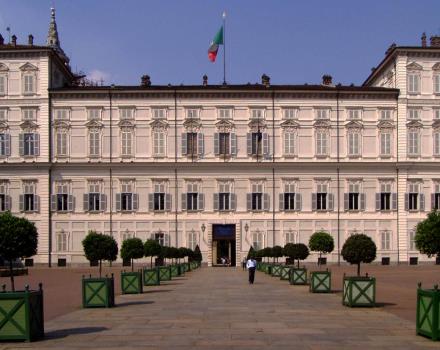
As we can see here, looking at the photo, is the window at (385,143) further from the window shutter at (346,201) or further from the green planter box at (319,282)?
the green planter box at (319,282)

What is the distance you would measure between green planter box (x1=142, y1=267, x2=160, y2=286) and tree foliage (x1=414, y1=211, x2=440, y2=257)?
14.3 metres

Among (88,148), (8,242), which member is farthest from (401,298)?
(88,148)

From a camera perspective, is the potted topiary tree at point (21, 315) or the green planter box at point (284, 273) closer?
the potted topiary tree at point (21, 315)

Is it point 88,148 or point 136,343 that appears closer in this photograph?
point 136,343

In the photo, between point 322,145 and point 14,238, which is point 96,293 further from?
point 322,145

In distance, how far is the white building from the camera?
7562 cm

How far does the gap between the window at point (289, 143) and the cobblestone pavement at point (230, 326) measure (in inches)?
1874

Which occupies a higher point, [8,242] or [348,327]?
[8,242]

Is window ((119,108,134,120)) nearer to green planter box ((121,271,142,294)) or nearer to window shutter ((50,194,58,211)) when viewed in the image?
window shutter ((50,194,58,211))

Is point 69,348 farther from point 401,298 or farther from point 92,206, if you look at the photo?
point 92,206

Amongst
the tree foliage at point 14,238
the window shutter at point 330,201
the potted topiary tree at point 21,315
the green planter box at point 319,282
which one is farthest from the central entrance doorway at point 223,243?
the potted topiary tree at point 21,315

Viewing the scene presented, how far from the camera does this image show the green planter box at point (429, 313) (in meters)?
17.1

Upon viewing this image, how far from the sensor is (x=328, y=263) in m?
75.7

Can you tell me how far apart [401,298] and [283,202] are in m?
46.5
